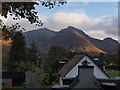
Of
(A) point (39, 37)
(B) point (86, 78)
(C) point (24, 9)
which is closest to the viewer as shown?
(C) point (24, 9)

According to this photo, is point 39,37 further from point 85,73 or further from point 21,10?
point 21,10

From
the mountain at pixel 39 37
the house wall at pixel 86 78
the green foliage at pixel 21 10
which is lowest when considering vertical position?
the house wall at pixel 86 78

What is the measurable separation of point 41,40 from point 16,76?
68.2 ft

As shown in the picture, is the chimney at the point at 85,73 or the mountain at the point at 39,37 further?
the mountain at the point at 39,37

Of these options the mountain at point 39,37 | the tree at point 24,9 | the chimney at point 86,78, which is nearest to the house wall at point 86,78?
the chimney at point 86,78

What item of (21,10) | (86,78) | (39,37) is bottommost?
(86,78)

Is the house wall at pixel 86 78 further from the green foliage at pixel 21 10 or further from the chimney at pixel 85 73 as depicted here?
the green foliage at pixel 21 10

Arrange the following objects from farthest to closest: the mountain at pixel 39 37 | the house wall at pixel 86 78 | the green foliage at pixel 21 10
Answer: the mountain at pixel 39 37
the house wall at pixel 86 78
the green foliage at pixel 21 10

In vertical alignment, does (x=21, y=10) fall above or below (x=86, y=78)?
above

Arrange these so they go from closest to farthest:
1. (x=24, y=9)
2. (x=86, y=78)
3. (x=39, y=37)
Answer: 1. (x=24, y=9)
2. (x=86, y=78)
3. (x=39, y=37)

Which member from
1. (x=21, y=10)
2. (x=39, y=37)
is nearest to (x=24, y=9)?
(x=21, y=10)

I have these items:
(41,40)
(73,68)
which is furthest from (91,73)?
(41,40)

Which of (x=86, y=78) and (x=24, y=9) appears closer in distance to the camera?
(x=24, y=9)

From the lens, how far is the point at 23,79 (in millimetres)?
12711
